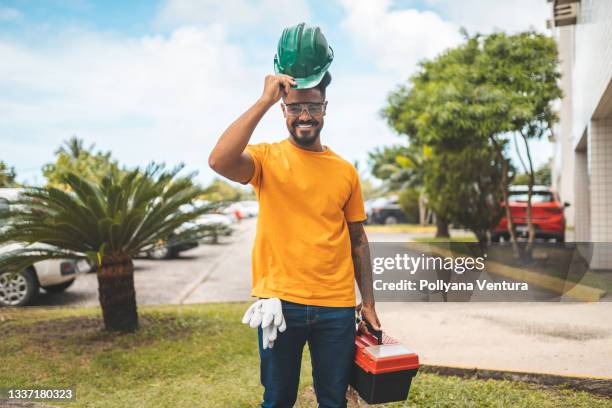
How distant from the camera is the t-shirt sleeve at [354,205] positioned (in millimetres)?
2418

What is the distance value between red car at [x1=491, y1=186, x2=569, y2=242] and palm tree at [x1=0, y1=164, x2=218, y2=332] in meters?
9.93

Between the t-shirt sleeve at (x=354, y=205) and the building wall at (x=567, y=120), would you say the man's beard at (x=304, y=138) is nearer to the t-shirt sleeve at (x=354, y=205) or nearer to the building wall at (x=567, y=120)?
the t-shirt sleeve at (x=354, y=205)

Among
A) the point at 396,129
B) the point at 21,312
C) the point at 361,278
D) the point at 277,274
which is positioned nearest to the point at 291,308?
the point at 277,274

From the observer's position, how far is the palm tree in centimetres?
531

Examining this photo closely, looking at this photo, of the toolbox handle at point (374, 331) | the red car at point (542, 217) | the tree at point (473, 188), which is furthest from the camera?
the red car at point (542, 217)

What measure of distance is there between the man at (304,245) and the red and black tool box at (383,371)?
77 mm

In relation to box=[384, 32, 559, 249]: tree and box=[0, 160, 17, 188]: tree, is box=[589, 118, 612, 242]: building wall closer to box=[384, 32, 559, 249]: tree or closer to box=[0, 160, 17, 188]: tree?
box=[384, 32, 559, 249]: tree

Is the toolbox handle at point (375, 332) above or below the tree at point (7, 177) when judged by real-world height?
below

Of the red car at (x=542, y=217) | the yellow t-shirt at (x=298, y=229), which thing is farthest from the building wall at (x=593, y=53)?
the yellow t-shirt at (x=298, y=229)

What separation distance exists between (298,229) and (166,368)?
9.98 ft

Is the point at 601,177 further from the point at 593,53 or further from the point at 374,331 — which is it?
the point at 374,331

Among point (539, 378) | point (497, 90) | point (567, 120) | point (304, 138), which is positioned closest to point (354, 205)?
point (304, 138)

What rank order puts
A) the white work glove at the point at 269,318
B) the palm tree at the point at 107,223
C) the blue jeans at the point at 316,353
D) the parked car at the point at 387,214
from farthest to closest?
the parked car at the point at 387,214, the palm tree at the point at 107,223, the blue jeans at the point at 316,353, the white work glove at the point at 269,318

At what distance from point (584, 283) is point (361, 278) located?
6083 mm
